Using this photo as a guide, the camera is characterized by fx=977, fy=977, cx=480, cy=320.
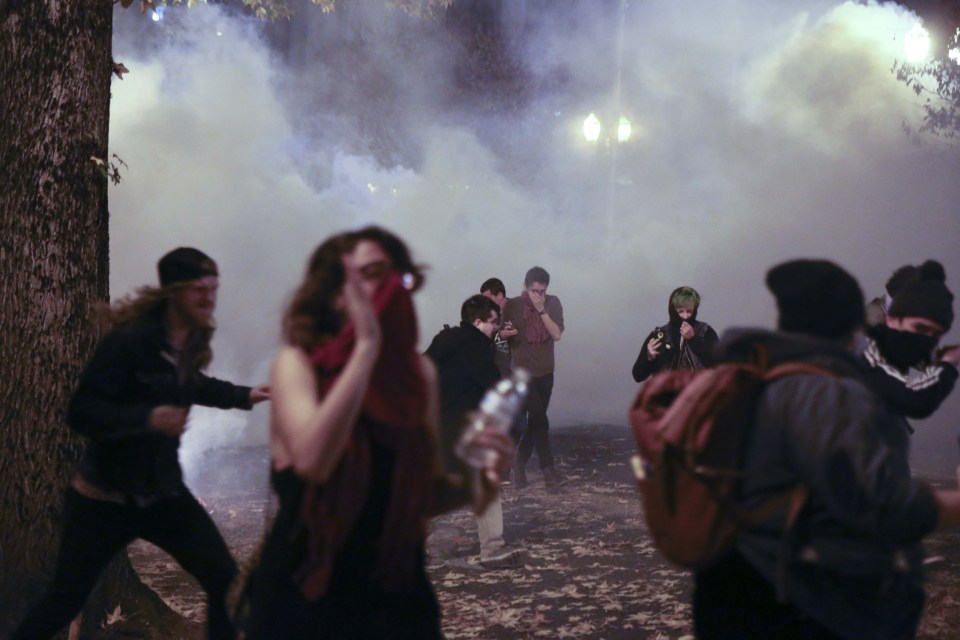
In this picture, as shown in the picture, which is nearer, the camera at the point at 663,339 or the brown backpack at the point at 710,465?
the brown backpack at the point at 710,465

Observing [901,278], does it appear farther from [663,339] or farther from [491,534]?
[491,534]

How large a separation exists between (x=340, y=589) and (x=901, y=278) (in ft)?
11.2

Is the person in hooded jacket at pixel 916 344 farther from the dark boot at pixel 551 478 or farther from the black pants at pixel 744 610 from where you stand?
the dark boot at pixel 551 478

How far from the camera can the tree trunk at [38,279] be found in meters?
4.81

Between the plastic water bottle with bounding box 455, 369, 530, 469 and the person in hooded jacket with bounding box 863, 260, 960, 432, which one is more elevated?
the person in hooded jacket with bounding box 863, 260, 960, 432

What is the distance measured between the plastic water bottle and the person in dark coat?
1474 mm

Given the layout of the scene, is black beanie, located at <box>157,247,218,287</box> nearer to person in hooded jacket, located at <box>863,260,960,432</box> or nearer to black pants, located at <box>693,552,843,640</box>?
black pants, located at <box>693,552,843,640</box>

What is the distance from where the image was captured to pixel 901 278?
15.6ft

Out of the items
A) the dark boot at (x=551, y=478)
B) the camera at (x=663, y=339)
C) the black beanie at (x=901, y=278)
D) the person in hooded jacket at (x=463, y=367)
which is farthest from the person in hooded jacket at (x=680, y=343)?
the black beanie at (x=901, y=278)

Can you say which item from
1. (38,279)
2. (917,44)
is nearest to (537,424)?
(38,279)

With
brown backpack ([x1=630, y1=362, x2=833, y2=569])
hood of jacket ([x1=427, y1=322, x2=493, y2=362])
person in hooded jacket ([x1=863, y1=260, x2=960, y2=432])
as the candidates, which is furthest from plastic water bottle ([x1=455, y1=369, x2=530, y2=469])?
hood of jacket ([x1=427, y1=322, x2=493, y2=362])

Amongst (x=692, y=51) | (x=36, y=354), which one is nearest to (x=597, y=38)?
(x=692, y=51)

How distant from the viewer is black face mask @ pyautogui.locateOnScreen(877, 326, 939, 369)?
4.00 meters

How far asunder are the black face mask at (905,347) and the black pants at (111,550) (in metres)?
2.80
